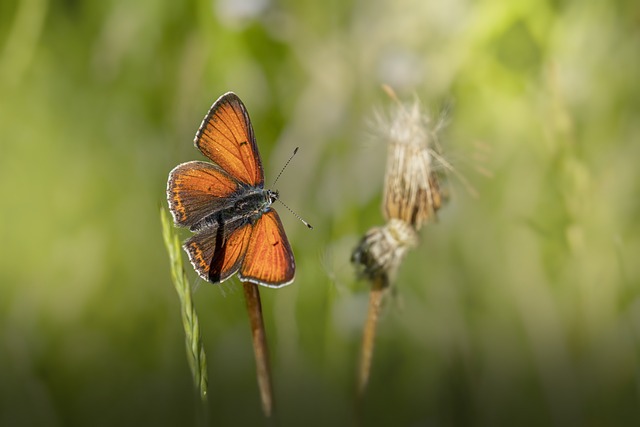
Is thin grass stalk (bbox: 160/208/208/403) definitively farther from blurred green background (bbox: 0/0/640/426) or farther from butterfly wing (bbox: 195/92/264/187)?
blurred green background (bbox: 0/0/640/426)

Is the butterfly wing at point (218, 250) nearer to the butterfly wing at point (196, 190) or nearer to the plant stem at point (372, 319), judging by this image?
the butterfly wing at point (196, 190)

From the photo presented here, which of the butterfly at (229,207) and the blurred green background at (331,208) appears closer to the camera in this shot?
the butterfly at (229,207)

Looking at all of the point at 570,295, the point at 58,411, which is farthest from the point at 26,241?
the point at 570,295

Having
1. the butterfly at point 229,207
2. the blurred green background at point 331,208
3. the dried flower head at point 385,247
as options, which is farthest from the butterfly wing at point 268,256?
the blurred green background at point 331,208

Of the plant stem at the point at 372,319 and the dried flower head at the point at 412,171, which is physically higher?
the dried flower head at the point at 412,171

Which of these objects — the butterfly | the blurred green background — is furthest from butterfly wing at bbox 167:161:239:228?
the blurred green background

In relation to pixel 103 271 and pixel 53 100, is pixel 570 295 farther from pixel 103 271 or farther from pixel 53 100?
pixel 53 100

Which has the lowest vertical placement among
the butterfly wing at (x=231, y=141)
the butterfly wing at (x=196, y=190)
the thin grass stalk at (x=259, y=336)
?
the thin grass stalk at (x=259, y=336)
